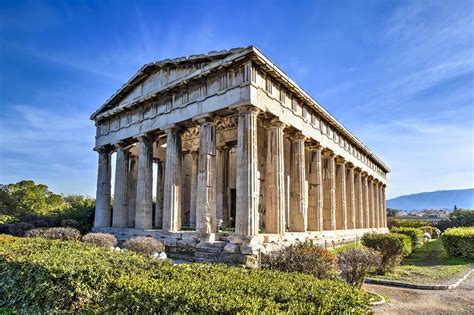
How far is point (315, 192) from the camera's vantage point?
1995cm

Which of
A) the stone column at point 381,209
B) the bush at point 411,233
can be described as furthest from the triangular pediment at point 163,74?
the stone column at point 381,209

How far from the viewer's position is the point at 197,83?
16.3 m

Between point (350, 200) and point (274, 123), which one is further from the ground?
point (274, 123)

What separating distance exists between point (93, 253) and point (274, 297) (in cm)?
556

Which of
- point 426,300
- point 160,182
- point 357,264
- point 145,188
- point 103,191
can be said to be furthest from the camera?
point 160,182

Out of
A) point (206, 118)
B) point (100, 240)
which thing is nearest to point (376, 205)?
point (206, 118)

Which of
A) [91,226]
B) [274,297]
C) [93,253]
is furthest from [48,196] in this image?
[274,297]

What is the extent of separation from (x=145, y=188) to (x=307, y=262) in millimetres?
12261

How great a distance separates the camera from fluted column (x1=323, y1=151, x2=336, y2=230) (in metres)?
21.3

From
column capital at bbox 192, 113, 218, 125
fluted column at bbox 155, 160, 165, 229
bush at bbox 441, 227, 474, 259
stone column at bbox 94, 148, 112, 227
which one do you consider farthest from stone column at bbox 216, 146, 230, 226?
bush at bbox 441, 227, 474, 259

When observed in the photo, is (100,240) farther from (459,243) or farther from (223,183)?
(459,243)

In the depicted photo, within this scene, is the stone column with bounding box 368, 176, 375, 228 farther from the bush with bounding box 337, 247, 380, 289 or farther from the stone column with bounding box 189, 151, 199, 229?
the bush with bounding box 337, 247, 380, 289

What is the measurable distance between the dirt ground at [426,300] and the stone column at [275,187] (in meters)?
4.45

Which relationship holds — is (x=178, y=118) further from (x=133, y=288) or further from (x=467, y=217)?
(x=467, y=217)
